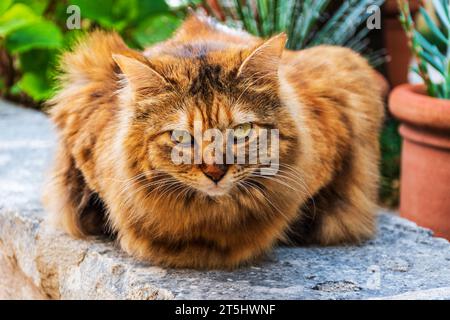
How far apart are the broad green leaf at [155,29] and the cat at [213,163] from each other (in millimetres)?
1461

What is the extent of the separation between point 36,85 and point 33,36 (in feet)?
1.43

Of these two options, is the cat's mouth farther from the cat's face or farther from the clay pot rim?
the clay pot rim

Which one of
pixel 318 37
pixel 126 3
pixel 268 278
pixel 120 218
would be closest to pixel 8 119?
pixel 126 3

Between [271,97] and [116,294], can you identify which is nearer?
[271,97]

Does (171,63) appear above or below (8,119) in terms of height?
above

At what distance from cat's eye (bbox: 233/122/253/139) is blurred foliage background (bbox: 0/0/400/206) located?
5.71 feet

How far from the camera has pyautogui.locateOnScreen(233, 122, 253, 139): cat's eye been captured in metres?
1.92

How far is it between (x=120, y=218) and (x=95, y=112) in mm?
388

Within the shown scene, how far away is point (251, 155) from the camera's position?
75.8 inches

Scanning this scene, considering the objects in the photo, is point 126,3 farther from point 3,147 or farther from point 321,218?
point 321,218

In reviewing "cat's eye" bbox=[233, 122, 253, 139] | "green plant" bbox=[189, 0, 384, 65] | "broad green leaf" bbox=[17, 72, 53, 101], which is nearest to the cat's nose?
"cat's eye" bbox=[233, 122, 253, 139]

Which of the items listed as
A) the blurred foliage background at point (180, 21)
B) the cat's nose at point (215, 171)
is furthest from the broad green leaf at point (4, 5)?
the cat's nose at point (215, 171)

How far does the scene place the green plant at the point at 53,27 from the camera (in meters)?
3.86

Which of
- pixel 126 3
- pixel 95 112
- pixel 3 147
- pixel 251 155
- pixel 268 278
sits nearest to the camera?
pixel 251 155
